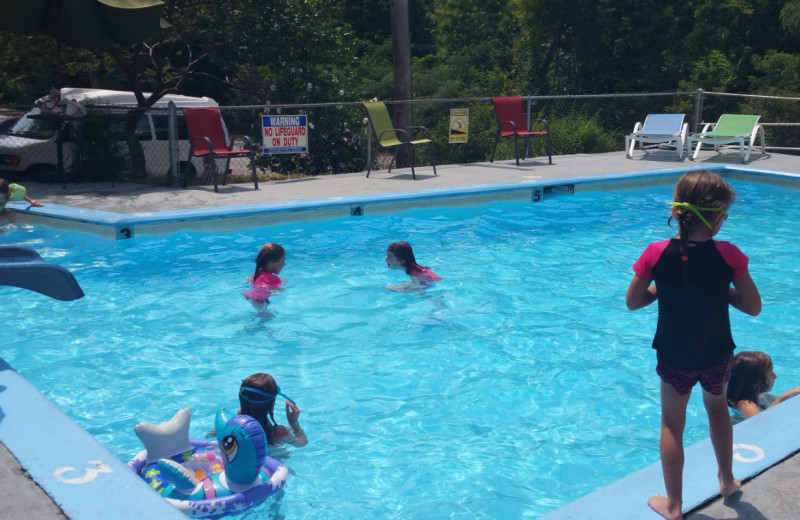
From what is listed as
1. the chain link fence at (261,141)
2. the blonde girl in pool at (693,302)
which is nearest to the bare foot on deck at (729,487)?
the blonde girl in pool at (693,302)

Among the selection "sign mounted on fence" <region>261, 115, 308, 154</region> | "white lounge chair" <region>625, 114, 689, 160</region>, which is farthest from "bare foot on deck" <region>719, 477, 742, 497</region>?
"white lounge chair" <region>625, 114, 689, 160</region>

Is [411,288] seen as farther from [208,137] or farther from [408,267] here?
[208,137]

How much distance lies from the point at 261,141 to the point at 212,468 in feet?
33.1

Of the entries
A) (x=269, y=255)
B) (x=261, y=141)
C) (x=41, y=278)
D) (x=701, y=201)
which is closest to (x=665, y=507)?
(x=701, y=201)

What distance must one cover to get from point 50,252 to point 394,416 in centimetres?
488

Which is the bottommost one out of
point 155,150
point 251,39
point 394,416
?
point 394,416

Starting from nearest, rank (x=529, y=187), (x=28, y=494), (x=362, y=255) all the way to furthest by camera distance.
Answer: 1. (x=28, y=494)
2. (x=362, y=255)
3. (x=529, y=187)

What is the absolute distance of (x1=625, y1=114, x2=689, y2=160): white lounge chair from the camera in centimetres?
1385

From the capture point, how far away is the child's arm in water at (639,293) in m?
2.64

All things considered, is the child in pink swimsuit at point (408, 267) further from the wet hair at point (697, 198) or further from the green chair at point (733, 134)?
the green chair at point (733, 134)

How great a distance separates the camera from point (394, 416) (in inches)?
182

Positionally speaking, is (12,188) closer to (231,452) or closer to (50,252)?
(50,252)

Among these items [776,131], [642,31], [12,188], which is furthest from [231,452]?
[642,31]

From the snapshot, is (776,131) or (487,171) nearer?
(487,171)
